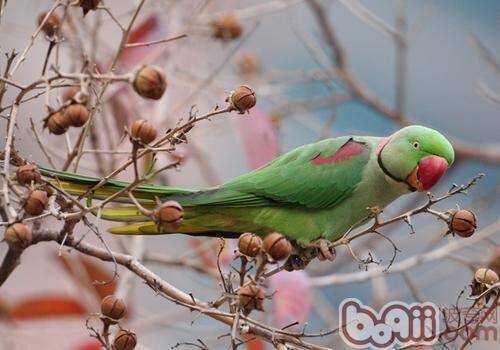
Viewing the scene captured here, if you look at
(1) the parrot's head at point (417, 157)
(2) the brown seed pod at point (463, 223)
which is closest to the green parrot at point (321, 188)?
(1) the parrot's head at point (417, 157)

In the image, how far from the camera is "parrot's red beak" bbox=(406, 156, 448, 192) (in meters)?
2.25

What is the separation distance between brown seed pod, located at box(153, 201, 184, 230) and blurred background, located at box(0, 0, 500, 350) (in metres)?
0.55

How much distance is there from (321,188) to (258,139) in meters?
0.51

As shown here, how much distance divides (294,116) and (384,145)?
1.27 metres

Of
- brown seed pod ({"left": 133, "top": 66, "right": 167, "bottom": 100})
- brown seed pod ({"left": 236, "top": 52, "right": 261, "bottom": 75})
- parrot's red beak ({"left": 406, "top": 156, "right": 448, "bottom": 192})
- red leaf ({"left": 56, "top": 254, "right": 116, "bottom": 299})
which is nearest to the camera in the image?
brown seed pod ({"left": 133, "top": 66, "right": 167, "bottom": 100})

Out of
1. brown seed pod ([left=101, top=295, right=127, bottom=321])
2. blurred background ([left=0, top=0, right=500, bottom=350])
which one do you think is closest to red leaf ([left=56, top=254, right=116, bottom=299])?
blurred background ([left=0, top=0, right=500, bottom=350])

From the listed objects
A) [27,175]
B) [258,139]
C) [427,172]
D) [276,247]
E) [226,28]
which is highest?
[226,28]

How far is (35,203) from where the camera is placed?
1.57 metres

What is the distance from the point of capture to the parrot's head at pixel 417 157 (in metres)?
2.26

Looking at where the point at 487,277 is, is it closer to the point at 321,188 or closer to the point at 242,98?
the point at 242,98

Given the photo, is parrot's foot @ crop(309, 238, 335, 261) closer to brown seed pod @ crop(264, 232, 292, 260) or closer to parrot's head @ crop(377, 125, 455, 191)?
parrot's head @ crop(377, 125, 455, 191)

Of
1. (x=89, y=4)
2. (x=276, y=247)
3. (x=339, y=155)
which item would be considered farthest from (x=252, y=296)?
(x=339, y=155)

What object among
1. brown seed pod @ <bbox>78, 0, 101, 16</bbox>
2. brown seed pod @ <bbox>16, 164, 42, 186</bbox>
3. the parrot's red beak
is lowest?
brown seed pod @ <bbox>16, 164, 42, 186</bbox>

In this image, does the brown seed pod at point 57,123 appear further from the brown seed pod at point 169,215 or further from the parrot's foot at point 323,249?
the parrot's foot at point 323,249
